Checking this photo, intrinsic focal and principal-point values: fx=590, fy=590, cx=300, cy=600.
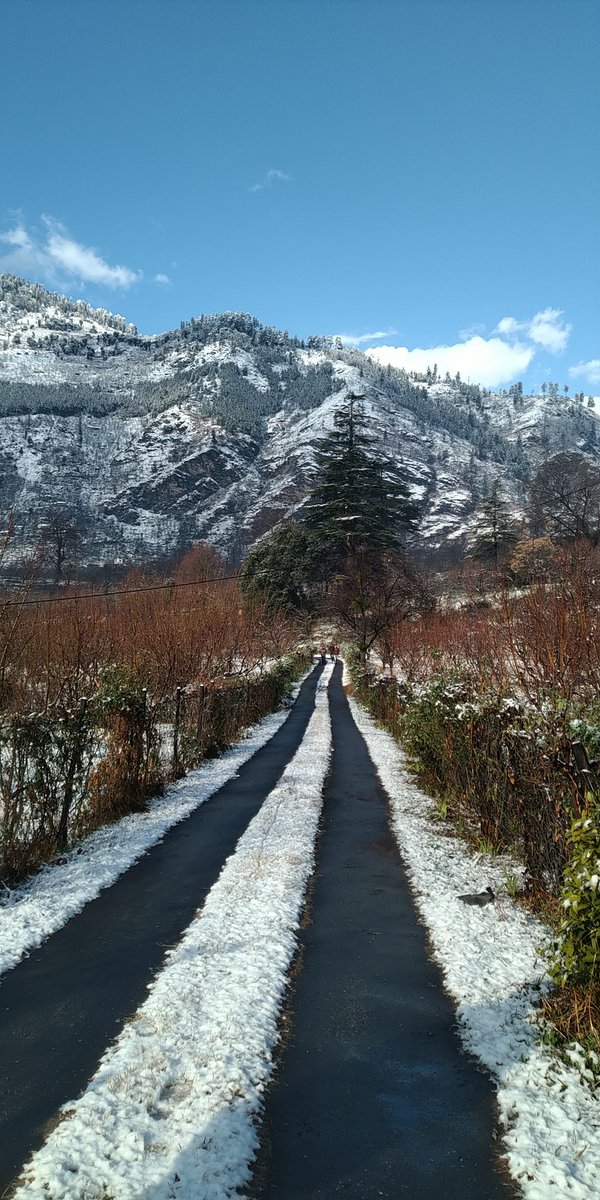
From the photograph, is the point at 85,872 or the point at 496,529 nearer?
the point at 85,872

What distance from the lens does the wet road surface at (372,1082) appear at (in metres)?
2.74

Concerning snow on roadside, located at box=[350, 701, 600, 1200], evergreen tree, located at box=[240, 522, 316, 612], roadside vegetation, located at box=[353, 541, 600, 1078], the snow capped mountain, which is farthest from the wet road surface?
the snow capped mountain

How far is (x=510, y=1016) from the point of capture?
3957 mm

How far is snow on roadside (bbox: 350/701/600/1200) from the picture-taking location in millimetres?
2760

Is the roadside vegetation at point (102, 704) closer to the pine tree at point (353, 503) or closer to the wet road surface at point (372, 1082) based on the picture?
the wet road surface at point (372, 1082)

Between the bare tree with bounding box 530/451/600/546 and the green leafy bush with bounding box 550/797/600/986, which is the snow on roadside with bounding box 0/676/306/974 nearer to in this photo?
the green leafy bush with bounding box 550/797/600/986

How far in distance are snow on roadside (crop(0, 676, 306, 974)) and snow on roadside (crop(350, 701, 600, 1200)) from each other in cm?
351

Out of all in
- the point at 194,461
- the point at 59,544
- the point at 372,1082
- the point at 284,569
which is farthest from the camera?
the point at 194,461

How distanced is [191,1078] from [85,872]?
13.1ft

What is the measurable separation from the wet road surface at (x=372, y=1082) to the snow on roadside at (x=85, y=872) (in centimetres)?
239

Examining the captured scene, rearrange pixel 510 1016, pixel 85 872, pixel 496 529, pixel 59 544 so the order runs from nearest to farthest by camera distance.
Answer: pixel 510 1016 → pixel 85 872 → pixel 59 544 → pixel 496 529

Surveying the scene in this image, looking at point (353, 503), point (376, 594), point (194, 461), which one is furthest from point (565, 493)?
point (194, 461)

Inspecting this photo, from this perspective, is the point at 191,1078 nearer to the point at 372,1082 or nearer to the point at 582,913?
the point at 372,1082

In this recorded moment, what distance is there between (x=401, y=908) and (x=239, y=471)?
174460 millimetres
